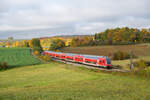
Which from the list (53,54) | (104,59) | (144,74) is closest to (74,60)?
(104,59)

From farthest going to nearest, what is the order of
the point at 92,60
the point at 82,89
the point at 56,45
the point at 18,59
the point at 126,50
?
1. the point at 56,45
2. the point at 18,59
3. the point at 126,50
4. the point at 92,60
5. the point at 82,89

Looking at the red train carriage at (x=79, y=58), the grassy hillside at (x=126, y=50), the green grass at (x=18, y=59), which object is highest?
the grassy hillside at (x=126, y=50)

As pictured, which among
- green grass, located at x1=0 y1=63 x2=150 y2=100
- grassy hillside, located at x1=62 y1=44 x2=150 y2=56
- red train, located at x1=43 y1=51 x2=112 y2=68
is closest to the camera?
green grass, located at x1=0 y1=63 x2=150 y2=100

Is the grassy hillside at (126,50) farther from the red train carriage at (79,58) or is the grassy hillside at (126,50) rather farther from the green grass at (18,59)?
the green grass at (18,59)

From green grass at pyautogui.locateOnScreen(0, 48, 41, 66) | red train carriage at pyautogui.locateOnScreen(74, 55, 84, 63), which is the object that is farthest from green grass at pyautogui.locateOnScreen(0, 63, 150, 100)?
green grass at pyautogui.locateOnScreen(0, 48, 41, 66)

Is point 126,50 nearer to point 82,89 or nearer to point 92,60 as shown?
point 92,60

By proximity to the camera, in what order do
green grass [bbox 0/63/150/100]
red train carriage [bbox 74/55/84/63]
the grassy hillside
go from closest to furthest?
green grass [bbox 0/63/150/100], red train carriage [bbox 74/55/84/63], the grassy hillside

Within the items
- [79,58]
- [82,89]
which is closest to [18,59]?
[79,58]

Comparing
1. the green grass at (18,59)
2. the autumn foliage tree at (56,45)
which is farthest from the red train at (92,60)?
the autumn foliage tree at (56,45)

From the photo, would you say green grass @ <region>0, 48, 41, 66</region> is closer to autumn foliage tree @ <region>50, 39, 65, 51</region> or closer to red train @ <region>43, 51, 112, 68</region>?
red train @ <region>43, 51, 112, 68</region>

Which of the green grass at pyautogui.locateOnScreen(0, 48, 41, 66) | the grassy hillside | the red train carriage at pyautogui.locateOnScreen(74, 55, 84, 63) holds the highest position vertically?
the grassy hillside

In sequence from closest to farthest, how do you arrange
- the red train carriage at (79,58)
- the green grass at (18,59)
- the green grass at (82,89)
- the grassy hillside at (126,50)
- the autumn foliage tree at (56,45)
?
1. the green grass at (82,89)
2. the red train carriage at (79,58)
3. the green grass at (18,59)
4. the grassy hillside at (126,50)
5. the autumn foliage tree at (56,45)

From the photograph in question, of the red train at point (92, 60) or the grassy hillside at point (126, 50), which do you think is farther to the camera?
the grassy hillside at point (126, 50)

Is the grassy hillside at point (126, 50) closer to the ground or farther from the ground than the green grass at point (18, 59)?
→ farther from the ground
